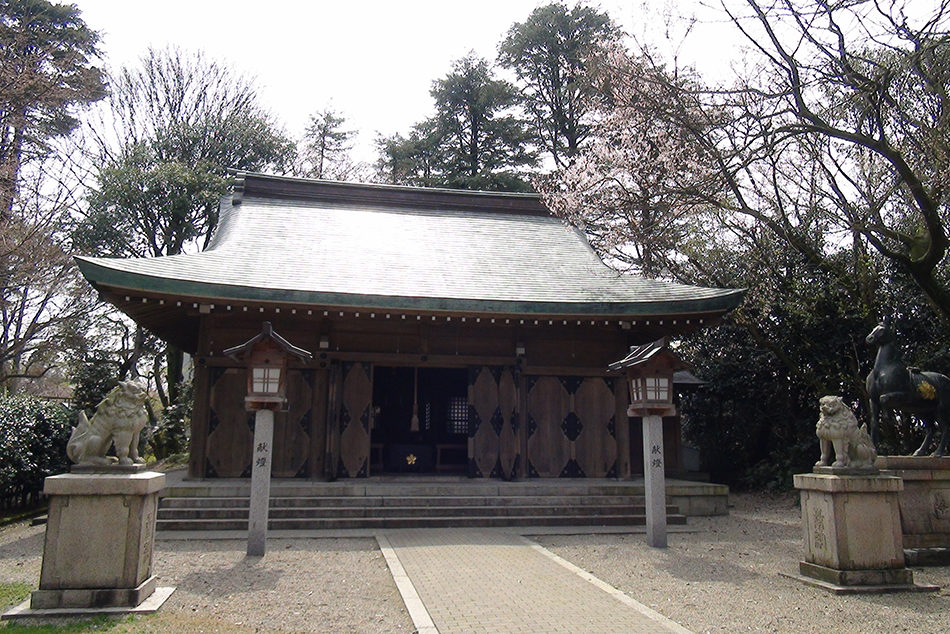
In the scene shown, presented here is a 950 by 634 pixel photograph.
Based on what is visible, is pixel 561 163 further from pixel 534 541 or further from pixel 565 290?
pixel 534 541

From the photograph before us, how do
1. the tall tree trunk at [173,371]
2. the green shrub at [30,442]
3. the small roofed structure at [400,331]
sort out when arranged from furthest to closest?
the tall tree trunk at [173,371] → the green shrub at [30,442] → the small roofed structure at [400,331]

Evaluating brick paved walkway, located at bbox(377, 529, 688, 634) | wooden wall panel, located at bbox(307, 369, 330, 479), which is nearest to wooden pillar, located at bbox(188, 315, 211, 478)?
wooden wall panel, located at bbox(307, 369, 330, 479)

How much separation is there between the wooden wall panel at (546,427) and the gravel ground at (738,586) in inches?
108

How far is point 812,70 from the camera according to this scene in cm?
912

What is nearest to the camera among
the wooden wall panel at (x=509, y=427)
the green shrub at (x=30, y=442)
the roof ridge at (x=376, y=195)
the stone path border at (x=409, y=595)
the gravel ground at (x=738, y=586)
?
the stone path border at (x=409, y=595)

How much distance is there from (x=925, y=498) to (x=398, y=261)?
9.17 meters

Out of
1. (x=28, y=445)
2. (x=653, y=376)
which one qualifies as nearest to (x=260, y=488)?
→ (x=653, y=376)

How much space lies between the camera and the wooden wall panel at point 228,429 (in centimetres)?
1062

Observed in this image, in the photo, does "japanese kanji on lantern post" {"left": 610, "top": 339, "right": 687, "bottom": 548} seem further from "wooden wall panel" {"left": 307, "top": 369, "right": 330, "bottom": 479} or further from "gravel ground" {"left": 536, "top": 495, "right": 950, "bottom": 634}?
"wooden wall panel" {"left": 307, "top": 369, "right": 330, "bottom": 479}

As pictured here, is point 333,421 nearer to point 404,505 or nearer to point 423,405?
point 404,505

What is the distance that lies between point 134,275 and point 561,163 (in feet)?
62.5

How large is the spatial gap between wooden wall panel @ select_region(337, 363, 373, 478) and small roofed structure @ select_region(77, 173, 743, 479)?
0.08 ft

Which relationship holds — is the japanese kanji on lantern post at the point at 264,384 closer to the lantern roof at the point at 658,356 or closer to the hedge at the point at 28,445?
the lantern roof at the point at 658,356

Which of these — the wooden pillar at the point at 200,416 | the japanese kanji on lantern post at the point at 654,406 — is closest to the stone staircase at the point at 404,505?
the wooden pillar at the point at 200,416
